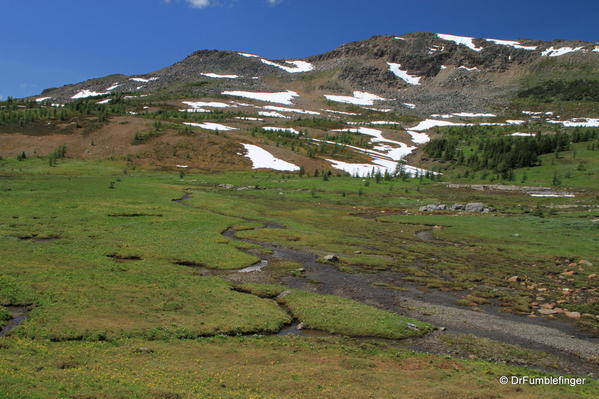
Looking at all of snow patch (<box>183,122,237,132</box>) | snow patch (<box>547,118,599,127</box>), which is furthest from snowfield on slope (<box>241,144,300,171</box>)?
snow patch (<box>547,118,599,127</box>)

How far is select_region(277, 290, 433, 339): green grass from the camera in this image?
64.7 feet

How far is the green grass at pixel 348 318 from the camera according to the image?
19.7 metres

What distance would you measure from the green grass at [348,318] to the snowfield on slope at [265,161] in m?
87.6

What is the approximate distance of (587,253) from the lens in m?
37.9

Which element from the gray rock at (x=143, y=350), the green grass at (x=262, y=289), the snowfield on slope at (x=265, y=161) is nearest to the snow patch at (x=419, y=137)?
the snowfield on slope at (x=265, y=161)

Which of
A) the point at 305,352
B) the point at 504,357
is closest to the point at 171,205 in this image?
the point at 305,352

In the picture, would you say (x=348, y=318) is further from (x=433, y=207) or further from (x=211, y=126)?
(x=211, y=126)

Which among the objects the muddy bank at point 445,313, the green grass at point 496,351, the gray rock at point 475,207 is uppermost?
the gray rock at point 475,207

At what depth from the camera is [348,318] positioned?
21000 mm

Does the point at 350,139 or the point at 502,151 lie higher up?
the point at 350,139

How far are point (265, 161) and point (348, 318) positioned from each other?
9561 centimetres

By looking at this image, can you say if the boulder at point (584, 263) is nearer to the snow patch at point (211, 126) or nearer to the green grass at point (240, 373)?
the green grass at point (240, 373)

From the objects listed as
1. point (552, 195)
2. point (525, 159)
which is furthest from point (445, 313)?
point (525, 159)

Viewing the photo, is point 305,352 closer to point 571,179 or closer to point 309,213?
point 309,213
